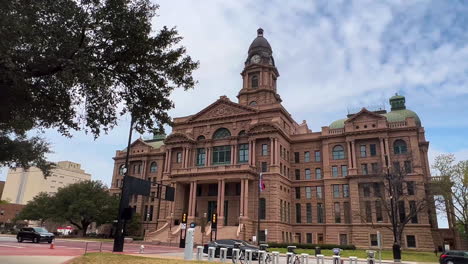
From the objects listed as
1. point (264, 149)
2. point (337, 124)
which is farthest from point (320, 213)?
point (337, 124)

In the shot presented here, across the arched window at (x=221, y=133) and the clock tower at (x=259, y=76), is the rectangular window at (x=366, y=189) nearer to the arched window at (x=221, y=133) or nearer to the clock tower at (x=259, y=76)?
the clock tower at (x=259, y=76)

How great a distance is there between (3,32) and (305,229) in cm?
5349

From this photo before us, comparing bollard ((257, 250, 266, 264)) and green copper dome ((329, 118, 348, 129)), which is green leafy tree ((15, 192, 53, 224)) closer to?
green copper dome ((329, 118, 348, 129))

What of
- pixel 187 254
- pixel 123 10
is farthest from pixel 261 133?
pixel 123 10

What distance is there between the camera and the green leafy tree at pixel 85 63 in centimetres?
1220

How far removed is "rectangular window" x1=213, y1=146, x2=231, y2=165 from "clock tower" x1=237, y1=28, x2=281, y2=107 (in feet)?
36.8

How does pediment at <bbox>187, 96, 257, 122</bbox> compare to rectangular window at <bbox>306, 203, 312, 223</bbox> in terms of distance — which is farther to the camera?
pediment at <bbox>187, 96, 257, 122</bbox>

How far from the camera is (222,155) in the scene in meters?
60.8

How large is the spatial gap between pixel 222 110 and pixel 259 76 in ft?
37.5

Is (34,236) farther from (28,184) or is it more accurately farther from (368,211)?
(28,184)

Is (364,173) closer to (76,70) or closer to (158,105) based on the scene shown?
(158,105)

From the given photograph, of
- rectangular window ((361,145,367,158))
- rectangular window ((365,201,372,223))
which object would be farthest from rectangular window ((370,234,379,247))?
rectangular window ((361,145,367,158))

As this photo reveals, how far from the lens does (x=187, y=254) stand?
18.8m

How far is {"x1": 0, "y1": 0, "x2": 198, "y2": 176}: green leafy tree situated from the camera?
12195mm
